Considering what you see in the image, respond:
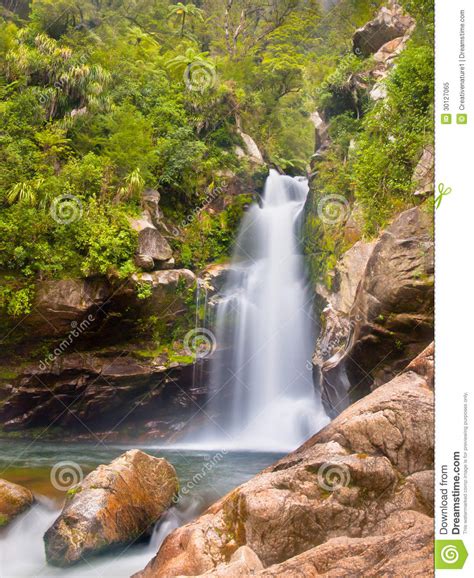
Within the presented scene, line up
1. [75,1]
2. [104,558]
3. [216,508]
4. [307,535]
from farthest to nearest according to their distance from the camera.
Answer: [75,1]
[104,558]
[216,508]
[307,535]

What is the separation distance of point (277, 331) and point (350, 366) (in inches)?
191

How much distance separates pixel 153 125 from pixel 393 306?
1157 centimetres

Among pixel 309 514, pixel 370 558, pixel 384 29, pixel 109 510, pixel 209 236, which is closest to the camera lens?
pixel 370 558

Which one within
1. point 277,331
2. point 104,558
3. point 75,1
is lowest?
point 104,558

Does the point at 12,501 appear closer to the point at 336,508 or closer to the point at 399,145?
the point at 336,508

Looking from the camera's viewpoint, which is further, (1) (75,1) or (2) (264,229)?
(1) (75,1)

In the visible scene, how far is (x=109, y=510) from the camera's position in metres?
6.70

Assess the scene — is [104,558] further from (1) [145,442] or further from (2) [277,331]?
(2) [277,331]

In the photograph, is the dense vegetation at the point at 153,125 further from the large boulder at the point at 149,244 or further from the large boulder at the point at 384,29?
the large boulder at the point at 384,29

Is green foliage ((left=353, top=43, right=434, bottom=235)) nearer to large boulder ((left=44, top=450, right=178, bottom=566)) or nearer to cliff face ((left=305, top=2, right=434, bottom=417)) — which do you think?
cliff face ((left=305, top=2, right=434, bottom=417))

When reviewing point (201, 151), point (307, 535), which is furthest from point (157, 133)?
point (307, 535)

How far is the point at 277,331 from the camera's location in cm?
Answer: 1448

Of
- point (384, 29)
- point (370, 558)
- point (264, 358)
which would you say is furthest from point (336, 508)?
point (384, 29)

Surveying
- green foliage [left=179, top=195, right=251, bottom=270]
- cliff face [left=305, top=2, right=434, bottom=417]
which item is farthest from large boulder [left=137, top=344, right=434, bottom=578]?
green foliage [left=179, top=195, right=251, bottom=270]
